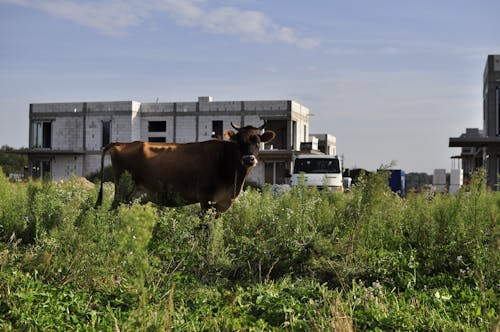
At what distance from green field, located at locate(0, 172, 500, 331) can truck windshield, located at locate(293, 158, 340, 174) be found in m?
15.3

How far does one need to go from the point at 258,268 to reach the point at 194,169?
260 centimetres

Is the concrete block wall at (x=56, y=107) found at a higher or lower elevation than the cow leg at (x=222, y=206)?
higher

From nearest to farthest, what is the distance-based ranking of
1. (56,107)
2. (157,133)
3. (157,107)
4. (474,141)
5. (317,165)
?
1. (317,165)
2. (474,141)
3. (157,107)
4. (157,133)
5. (56,107)

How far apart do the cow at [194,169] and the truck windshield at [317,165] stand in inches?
592

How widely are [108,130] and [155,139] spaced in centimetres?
431

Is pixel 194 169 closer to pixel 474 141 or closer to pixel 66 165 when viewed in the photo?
pixel 474 141

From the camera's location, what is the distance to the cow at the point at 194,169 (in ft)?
30.5

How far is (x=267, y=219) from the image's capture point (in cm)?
862

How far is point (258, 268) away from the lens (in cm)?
732

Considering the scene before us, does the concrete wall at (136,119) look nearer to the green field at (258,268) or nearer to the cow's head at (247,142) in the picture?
the cow's head at (247,142)

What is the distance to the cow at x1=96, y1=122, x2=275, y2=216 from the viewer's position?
9.29 m

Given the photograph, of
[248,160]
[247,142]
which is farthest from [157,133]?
[248,160]

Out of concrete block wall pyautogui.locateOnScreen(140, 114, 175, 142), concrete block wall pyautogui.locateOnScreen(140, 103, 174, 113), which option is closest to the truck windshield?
concrete block wall pyautogui.locateOnScreen(140, 114, 175, 142)

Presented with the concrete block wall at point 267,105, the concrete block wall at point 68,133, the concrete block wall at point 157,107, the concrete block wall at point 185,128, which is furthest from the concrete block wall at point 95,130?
the concrete block wall at point 267,105
